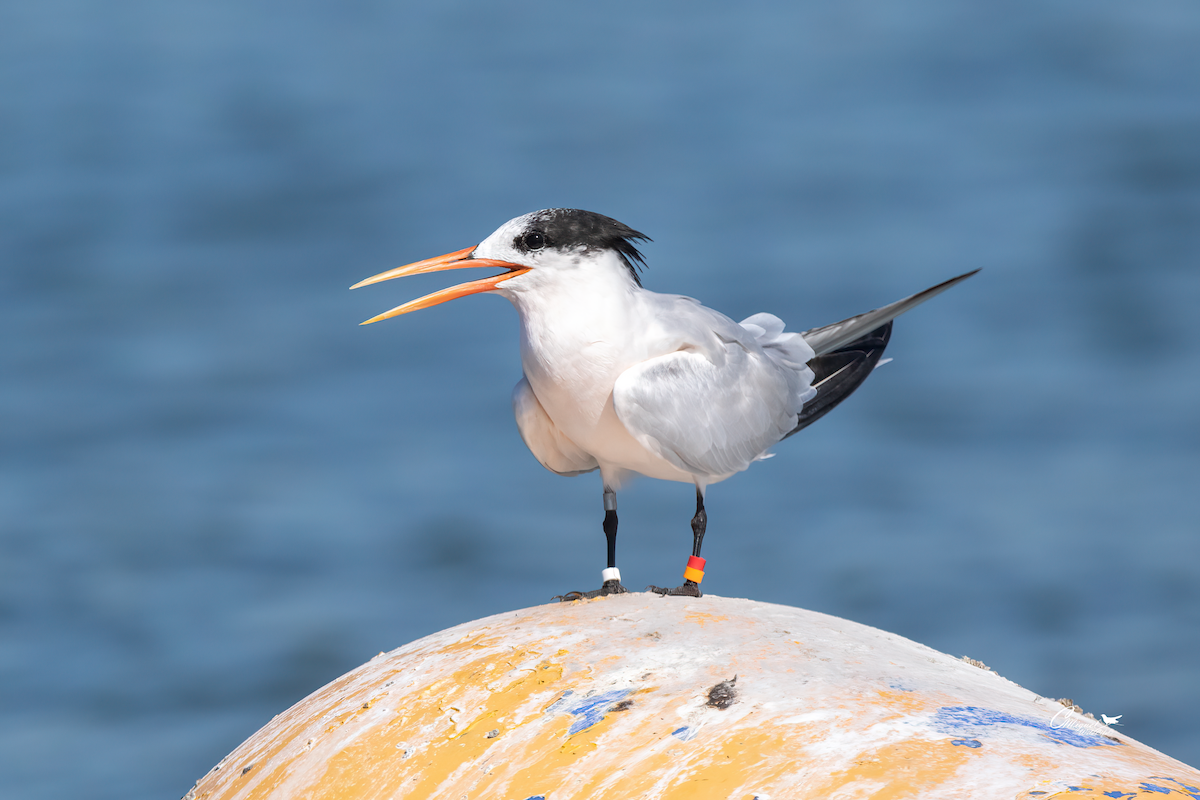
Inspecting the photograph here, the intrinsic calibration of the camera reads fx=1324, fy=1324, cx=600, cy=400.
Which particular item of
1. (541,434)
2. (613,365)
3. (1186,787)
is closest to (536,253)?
(613,365)

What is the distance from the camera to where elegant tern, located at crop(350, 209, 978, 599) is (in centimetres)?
647

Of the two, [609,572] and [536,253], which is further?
[609,572]

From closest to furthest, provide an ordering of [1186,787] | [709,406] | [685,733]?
[1186,787] < [685,733] < [709,406]

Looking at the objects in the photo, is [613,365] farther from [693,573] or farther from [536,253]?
[693,573]

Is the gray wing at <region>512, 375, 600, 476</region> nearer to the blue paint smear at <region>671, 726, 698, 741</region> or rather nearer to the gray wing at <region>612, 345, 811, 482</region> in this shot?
the gray wing at <region>612, 345, 811, 482</region>

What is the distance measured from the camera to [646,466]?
6871mm

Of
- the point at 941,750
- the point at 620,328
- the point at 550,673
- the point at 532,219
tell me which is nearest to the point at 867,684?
the point at 941,750

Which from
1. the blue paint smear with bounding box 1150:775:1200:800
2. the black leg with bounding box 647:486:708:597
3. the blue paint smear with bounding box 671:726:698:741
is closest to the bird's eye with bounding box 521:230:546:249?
the black leg with bounding box 647:486:708:597

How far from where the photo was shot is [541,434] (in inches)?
278

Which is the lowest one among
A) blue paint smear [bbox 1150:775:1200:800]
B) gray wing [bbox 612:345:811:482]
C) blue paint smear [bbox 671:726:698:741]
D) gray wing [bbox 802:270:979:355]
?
blue paint smear [bbox 1150:775:1200:800]

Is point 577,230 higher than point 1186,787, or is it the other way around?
point 577,230

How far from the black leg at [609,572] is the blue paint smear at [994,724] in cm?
194

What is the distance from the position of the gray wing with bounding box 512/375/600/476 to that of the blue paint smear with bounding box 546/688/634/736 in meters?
1.86

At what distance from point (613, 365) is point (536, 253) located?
0.67 m
